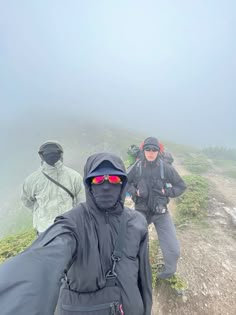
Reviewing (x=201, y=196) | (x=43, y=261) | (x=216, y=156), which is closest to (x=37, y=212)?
(x=43, y=261)

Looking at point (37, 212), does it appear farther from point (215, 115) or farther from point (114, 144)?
point (215, 115)

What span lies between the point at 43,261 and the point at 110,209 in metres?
1.07

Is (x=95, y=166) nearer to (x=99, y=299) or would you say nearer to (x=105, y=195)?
(x=105, y=195)

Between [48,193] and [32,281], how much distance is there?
11.5 ft

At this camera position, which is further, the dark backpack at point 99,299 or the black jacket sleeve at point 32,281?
the dark backpack at point 99,299

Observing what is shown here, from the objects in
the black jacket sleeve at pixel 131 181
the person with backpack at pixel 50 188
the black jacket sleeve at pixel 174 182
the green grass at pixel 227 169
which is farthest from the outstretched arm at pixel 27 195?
the green grass at pixel 227 169

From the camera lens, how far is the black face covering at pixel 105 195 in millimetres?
2636

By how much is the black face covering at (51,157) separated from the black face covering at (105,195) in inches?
93.2

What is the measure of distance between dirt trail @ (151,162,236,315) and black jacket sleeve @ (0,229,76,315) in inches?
182

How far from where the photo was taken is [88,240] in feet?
7.72

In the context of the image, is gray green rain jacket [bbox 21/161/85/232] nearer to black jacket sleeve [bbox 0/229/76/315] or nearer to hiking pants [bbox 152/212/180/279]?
hiking pants [bbox 152/212/180/279]

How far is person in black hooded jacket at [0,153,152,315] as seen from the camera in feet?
4.80

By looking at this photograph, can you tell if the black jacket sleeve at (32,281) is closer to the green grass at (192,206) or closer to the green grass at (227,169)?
the green grass at (192,206)

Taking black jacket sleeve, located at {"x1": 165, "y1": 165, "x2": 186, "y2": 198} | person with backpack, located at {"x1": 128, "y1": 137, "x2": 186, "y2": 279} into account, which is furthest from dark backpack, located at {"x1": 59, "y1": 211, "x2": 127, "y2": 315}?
black jacket sleeve, located at {"x1": 165, "y1": 165, "x2": 186, "y2": 198}
